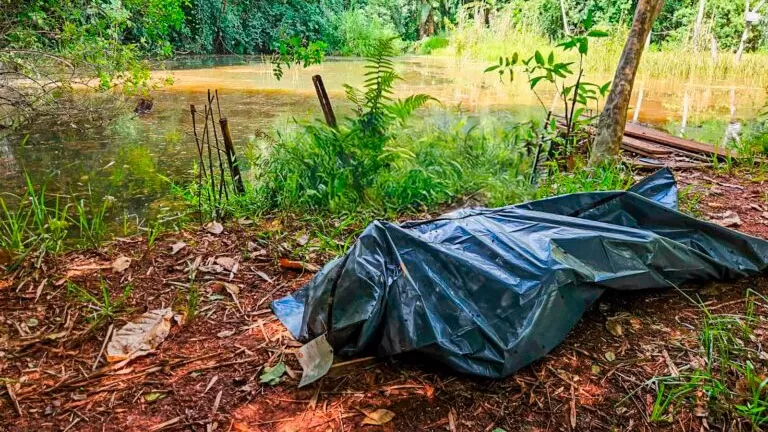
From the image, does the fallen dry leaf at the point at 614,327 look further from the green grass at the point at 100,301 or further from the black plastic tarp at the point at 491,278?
the green grass at the point at 100,301

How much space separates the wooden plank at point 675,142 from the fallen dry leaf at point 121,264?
4.18 metres

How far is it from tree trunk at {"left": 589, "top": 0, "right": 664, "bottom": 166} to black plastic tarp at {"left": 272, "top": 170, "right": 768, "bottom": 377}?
5.12 feet

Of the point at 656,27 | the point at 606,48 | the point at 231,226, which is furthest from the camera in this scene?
the point at 656,27

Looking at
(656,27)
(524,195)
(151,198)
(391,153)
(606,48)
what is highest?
(656,27)

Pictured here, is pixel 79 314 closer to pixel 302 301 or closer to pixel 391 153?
pixel 302 301

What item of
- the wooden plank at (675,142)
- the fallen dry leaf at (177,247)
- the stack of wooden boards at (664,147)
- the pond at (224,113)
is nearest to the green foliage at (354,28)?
the pond at (224,113)

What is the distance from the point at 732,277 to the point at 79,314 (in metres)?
2.50

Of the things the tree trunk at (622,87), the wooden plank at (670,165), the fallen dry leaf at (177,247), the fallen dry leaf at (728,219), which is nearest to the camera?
the fallen dry leaf at (177,247)

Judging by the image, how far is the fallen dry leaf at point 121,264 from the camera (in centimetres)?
217

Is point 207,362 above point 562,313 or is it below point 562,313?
below

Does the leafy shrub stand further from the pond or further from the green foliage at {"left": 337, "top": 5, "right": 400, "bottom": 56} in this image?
the green foliage at {"left": 337, "top": 5, "right": 400, "bottom": 56}

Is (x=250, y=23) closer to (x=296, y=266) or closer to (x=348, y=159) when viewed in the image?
(x=348, y=159)

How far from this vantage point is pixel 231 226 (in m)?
2.74

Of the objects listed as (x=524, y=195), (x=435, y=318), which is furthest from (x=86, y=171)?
(x=435, y=318)
